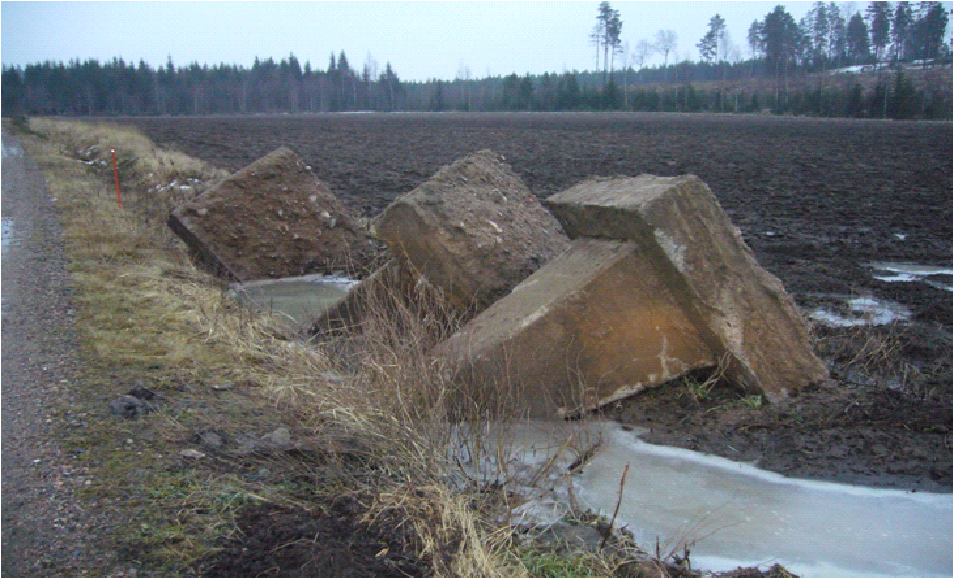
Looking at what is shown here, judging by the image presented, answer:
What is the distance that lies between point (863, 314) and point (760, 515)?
376 cm

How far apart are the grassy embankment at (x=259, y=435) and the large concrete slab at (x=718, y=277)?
154 cm

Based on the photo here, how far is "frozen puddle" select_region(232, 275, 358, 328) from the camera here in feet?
24.6

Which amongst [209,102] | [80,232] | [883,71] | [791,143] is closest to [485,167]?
[80,232]

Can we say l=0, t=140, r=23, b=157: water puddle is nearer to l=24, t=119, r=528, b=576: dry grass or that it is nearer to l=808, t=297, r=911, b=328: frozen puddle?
l=24, t=119, r=528, b=576: dry grass

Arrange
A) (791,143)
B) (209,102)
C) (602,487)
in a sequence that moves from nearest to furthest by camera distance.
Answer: (602,487) < (791,143) < (209,102)

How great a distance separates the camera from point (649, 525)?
3678mm

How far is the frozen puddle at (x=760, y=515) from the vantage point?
133 inches

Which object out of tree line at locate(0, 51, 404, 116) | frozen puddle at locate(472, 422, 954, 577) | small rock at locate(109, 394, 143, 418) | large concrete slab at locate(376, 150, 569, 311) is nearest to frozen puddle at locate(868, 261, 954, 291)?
large concrete slab at locate(376, 150, 569, 311)

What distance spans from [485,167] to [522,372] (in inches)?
104

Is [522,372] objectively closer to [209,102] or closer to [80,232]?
[80,232]

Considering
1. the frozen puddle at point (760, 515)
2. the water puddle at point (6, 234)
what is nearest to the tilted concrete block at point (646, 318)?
the frozen puddle at point (760, 515)

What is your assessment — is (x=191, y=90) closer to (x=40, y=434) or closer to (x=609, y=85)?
(x=609, y=85)

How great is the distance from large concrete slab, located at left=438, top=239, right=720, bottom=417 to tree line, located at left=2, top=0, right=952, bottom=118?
186 ft

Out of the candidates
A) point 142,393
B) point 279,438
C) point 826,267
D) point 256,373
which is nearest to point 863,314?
point 826,267
